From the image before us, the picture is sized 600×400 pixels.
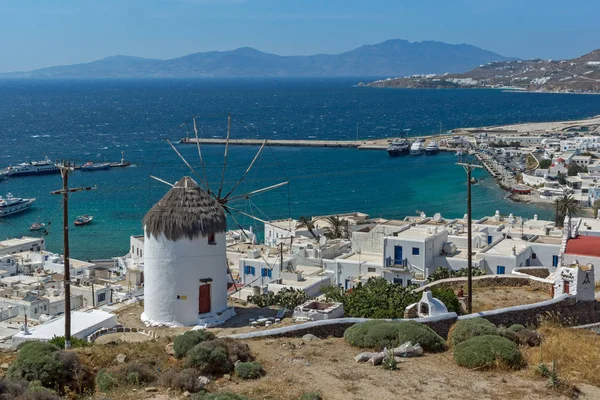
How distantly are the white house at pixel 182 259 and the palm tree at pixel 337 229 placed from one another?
32417 mm

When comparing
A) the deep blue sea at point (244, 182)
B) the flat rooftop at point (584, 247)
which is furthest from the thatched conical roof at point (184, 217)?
the deep blue sea at point (244, 182)

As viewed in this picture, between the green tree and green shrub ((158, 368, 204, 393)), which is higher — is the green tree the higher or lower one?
the higher one

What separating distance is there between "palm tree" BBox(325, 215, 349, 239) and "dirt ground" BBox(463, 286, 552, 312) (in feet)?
97.9

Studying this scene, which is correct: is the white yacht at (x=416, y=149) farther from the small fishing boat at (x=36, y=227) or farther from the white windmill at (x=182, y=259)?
the white windmill at (x=182, y=259)

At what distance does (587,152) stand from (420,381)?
341ft

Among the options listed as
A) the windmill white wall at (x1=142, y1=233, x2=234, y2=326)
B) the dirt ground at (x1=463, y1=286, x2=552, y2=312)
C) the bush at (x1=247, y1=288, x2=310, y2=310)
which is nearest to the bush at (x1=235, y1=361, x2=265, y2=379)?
the windmill white wall at (x1=142, y1=233, x2=234, y2=326)

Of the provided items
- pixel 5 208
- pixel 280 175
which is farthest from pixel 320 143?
pixel 5 208

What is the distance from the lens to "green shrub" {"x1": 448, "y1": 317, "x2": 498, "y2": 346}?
1827 cm

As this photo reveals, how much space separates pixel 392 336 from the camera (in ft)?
59.2

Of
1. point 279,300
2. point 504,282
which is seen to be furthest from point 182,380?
point 504,282

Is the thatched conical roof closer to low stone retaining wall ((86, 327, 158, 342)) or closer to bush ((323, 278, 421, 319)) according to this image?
low stone retaining wall ((86, 327, 158, 342))

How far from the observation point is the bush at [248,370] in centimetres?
1573

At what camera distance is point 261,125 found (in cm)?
18262

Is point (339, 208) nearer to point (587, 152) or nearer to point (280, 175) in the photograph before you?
point (280, 175)
